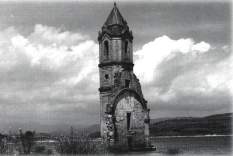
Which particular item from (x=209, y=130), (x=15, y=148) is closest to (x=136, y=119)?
(x=15, y=148)

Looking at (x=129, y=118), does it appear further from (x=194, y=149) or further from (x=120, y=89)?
(x=194, y=149)

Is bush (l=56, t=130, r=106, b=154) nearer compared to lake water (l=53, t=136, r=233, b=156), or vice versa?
bush (l=56, t=130, r=106, b=154)

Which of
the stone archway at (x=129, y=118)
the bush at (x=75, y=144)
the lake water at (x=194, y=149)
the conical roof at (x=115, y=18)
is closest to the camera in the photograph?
the bush at (x=75, y=144)

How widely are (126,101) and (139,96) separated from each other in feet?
5.25

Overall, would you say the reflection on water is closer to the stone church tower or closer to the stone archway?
the stone archway

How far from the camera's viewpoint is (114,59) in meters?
36.4

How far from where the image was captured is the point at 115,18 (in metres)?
37.1

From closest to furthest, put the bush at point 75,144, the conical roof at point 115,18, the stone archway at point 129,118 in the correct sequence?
1. the bush at point 75,144
2. the stone archway at point 129,118
3. the conical roof at point 115,18

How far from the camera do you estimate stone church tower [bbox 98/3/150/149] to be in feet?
115

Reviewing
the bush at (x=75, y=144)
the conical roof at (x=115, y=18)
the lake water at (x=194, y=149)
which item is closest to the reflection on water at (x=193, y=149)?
the lake water at (x=194, y=149)

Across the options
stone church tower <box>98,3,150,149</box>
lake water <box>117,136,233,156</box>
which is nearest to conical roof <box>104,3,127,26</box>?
stone church tower <box>98,3,150,149</box>

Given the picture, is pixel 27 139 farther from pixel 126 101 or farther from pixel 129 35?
pixel 129 35

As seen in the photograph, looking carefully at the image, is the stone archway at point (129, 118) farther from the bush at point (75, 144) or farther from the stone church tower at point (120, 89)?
the bush at point (75, 144)

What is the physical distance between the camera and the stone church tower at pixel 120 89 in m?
34.9
